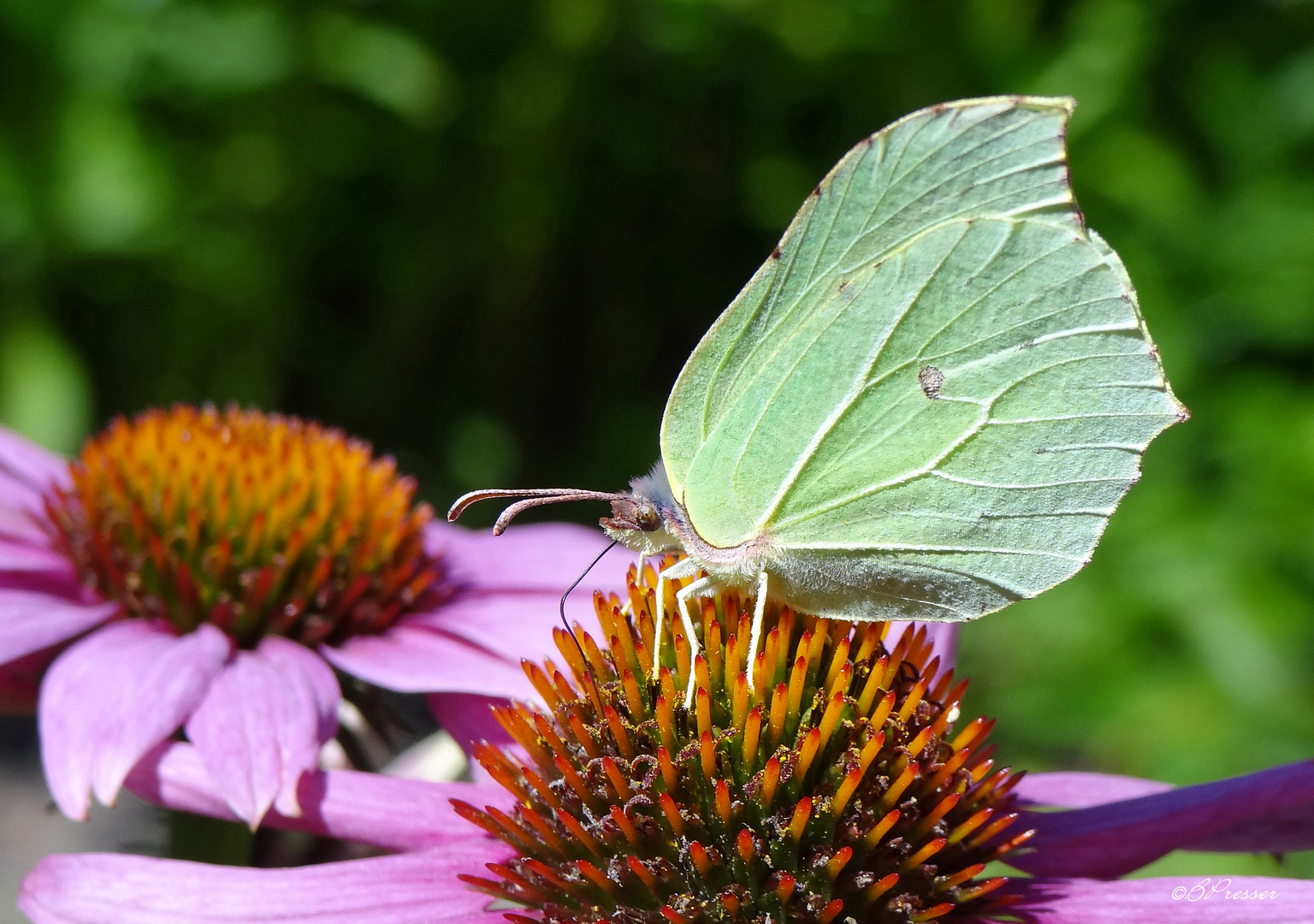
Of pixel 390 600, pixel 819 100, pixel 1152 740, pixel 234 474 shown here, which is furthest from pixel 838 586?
pixel 819 100

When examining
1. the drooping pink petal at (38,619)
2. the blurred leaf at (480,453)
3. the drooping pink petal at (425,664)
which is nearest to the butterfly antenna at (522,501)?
the drooping pink petal at (425,664)

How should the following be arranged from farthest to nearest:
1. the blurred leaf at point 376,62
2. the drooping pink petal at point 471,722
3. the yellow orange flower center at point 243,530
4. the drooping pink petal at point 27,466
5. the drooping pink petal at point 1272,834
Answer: the blurred leaf at point 376,62 < the drooping pink petal at point 27,466 < the yellow orange flower center at point 243,530 < the drooping pink petal at point 471,722 < the drooping pink petal at point 1272,834

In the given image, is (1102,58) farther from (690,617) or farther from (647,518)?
(690,617)

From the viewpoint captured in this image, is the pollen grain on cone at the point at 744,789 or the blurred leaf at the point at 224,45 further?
the blurred leaf at the point at 224,45

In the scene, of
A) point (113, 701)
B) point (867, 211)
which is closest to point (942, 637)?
point (867, 211)

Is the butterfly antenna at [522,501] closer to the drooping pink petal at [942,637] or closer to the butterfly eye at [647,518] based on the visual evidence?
the butterfly eye at [647,518]

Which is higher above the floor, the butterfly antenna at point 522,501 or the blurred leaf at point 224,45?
the blurred leaf at point 224,45
